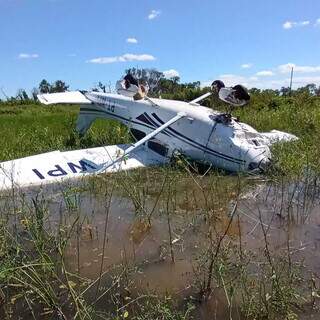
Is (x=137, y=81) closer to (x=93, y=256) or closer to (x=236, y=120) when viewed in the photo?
(x=236, y=120)

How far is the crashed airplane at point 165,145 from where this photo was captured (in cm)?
1008

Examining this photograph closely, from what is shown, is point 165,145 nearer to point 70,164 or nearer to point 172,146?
point 172,146

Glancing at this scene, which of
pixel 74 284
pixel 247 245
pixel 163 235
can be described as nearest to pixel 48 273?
pixel 74 284

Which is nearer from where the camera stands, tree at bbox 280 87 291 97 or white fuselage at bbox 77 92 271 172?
white fuselage at bbox 77 92 271 172

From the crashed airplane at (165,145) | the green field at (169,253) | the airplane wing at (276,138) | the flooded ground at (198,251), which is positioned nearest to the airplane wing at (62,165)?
the crashed airplane at (165,145)

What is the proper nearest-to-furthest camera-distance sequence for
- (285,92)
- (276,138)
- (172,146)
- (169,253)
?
(169,253)
(172,146)
(276,138)
(285,92)

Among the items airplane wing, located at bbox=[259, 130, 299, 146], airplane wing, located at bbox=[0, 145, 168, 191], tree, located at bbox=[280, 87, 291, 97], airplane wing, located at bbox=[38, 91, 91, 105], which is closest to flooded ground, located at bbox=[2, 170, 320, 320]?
airplane wing, located at bbox=[0, 145, 168, 191]

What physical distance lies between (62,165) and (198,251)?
571 cm

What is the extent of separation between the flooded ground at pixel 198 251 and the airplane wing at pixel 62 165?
3.34 ft

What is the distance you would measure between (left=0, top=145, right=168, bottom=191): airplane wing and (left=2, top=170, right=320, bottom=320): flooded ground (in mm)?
1019

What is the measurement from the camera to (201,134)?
436 inches

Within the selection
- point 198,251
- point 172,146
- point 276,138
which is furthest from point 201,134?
point 198,251

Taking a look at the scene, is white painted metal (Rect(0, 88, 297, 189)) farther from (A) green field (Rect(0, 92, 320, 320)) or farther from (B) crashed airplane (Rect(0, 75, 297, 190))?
(A) green field (Rect(0, 92, 320, 320))

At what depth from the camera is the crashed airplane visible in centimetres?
1008
